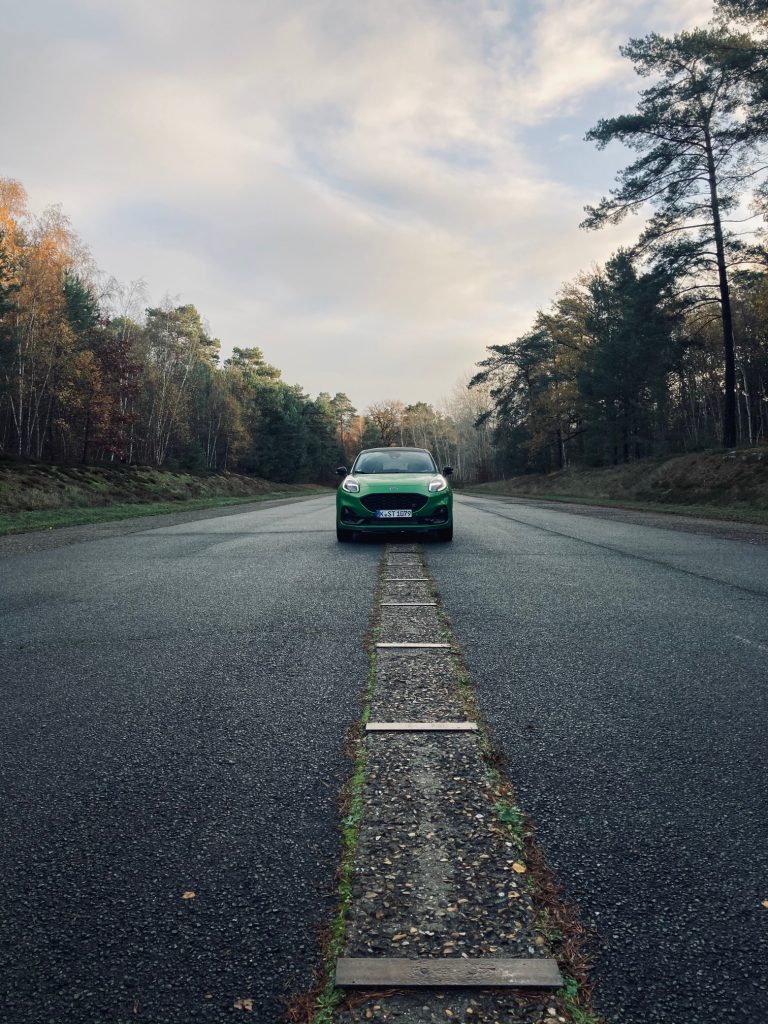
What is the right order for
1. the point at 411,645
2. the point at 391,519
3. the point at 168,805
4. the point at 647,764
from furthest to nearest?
the point at 391,519 < the point at 411,645 < the point at 647,764 < the point at 168,805

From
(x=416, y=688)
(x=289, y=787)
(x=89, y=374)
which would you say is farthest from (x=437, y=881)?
(x=89, y=374)

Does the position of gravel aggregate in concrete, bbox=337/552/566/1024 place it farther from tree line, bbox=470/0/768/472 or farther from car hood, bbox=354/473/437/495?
tree line, bbox=470/0/768/472

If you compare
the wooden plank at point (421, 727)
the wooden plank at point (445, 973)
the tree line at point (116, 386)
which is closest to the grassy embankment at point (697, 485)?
the wooden plank at point (421, 727)

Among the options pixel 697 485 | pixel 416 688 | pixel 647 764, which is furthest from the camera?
pixel 697 485

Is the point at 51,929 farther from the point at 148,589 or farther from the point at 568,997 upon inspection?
the point at 148,589

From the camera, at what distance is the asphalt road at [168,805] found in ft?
4.45

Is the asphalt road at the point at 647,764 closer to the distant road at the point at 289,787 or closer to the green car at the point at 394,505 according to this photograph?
the distant road at the point at 289,787

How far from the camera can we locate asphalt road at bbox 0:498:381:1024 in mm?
1357

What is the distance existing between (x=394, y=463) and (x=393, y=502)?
4.47ft

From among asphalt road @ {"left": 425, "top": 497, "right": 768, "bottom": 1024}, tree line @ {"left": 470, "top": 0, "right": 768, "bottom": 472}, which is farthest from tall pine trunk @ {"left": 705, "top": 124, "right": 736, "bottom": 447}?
asphalt road @ {"left": 425, "top": 497, "right": 768, "bottom": 1024}

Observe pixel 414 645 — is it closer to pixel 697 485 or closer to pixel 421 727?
pixel 421 727

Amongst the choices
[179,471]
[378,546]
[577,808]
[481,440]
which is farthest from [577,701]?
[481,440]

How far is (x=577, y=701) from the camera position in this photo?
3.07m

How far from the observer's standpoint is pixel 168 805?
2.10 m
